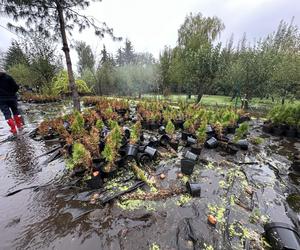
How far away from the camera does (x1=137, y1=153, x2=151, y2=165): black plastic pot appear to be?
331 centimetres

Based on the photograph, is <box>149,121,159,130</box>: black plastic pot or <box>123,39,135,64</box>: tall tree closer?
<box>149,121,159,130</box>: black plastic pot

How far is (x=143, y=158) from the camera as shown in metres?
3.39

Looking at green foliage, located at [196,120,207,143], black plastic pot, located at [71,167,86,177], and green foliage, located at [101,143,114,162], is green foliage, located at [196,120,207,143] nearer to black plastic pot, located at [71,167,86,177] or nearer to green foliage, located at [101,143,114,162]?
green foliage, located at [101,143,114,162]

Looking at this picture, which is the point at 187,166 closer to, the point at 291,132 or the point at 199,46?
the point at 291,132

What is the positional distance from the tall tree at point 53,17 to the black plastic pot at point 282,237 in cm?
707

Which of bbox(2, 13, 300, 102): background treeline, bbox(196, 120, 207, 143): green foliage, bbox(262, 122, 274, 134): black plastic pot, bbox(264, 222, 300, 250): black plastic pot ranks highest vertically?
bbox(2, 13, 300, 102): background treeline

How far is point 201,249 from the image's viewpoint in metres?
1.67

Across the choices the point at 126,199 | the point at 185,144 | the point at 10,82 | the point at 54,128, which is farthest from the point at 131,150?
the point at 10,82

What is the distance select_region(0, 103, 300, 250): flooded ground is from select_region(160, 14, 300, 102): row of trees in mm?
8397

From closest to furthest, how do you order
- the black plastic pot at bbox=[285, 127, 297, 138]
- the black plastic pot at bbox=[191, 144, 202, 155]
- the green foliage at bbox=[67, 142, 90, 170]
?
1. the green foliage at bbox=[67, 142, 90, 170]
2. the black plastic pot at bbox=[191, 144, 202, 155]
3. the black plastic pot at bbox=[285, 127, 297, 138]

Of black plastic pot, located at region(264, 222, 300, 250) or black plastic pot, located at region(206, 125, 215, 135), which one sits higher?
black plastic pot, located at region(206, 125, 215, 135)

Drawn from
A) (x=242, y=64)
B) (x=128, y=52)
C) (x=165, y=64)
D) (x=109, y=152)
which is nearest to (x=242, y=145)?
(x=109, y=152)

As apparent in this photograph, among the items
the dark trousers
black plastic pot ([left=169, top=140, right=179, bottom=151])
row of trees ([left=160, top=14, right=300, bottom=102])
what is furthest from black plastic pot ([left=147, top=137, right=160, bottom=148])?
row of trees ([left=160, top=14, right=300, bottom=102])

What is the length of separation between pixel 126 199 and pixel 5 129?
5863 millimetres
